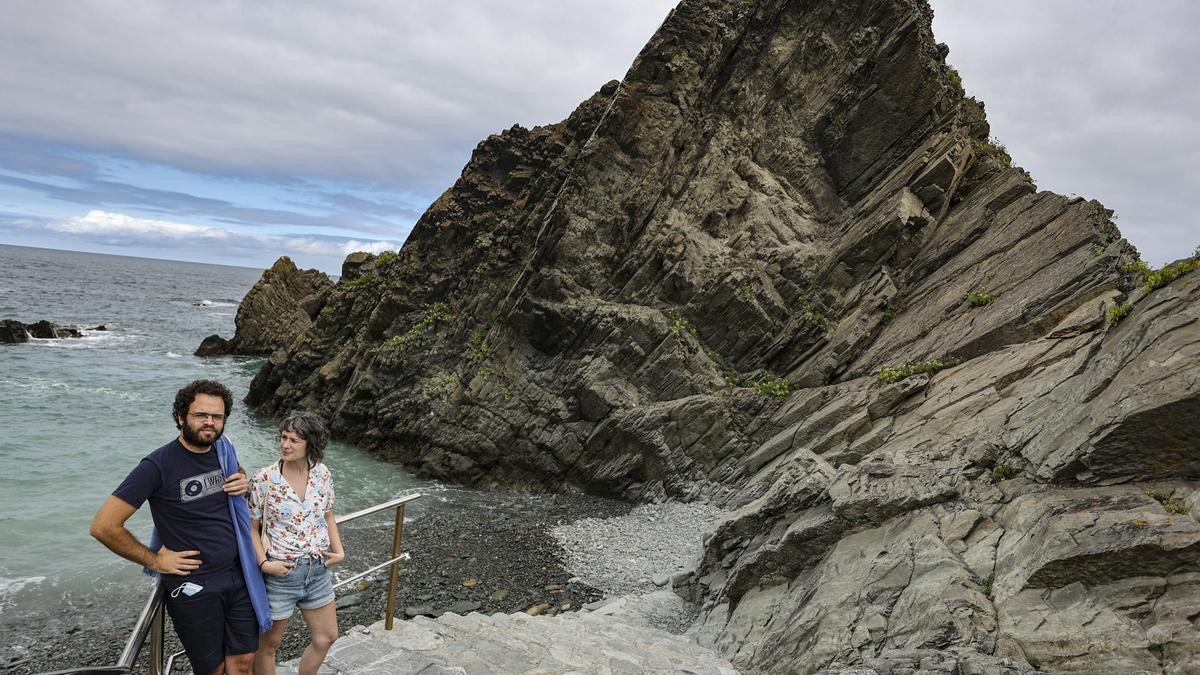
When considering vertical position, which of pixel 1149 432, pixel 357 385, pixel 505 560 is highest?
pixel 1149 432

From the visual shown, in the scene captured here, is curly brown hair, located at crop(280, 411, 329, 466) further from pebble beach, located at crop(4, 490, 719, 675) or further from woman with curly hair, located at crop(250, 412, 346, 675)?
pebble beach, located at crop(4, 490, 719, 675)

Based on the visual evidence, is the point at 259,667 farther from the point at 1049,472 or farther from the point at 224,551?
the point at 1049,472

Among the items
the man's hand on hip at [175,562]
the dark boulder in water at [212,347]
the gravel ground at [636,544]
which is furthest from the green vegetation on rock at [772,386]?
the dark boulder in water at [212,347]

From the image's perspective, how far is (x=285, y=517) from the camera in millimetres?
5766

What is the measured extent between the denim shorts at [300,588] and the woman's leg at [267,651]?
10cm

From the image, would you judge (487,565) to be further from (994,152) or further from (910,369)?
(994,152)

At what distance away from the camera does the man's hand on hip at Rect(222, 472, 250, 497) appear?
523 cm

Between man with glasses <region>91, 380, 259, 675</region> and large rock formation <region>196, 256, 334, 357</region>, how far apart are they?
165ft

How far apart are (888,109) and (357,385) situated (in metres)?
25.4

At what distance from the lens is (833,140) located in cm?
2786

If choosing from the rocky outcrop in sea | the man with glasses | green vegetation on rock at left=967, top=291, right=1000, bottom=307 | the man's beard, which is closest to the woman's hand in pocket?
the man with glasses

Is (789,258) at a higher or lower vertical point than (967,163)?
lower

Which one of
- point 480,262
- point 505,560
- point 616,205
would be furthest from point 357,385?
point 505,560

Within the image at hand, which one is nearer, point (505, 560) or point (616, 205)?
point (505, 560)
